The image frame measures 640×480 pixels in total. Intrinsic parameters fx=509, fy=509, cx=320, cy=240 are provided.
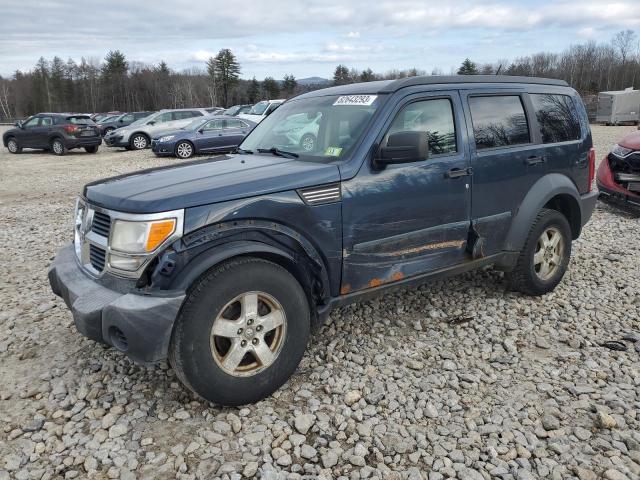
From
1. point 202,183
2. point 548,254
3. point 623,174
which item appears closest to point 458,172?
point 548,254

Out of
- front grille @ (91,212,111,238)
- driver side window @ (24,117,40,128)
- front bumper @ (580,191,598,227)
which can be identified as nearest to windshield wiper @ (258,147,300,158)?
front grille @ (91,212,111,238)

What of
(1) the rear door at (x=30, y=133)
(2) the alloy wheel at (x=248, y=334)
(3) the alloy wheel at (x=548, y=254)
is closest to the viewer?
(2) the alloy wheel at (x=248, y=334)

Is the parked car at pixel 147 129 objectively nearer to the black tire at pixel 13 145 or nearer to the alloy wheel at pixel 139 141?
the alloy wheel at pixel 139 141

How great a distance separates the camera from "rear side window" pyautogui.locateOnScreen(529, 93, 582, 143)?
183 inches

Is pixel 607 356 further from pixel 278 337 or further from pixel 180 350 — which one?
pixel 180 350

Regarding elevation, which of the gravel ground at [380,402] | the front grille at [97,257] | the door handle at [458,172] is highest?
the door handle at [458,172]

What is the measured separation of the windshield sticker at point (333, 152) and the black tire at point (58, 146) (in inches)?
791

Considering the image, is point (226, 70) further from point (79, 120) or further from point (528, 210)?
point (528, 210)

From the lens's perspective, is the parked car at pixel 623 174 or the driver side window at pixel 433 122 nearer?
the driver side window at pixel 433 122

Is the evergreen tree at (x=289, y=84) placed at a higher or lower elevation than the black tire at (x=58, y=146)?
higher

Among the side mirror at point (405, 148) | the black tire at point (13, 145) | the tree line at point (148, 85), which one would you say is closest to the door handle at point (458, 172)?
the side mirror at point (405, 148)

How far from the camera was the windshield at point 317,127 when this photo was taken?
365cm

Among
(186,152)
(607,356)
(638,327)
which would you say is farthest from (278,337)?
(186,152)

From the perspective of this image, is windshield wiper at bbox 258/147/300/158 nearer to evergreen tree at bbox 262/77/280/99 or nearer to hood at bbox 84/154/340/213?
hood at bbox 84/154/340/213
